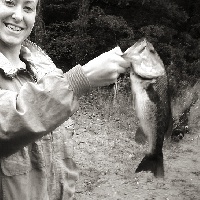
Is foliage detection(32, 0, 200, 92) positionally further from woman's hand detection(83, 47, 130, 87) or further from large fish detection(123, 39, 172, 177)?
woman's hand detection(83, 47, 130, 87)

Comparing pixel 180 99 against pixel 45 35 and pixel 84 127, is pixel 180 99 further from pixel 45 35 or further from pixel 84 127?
pixel 45 35

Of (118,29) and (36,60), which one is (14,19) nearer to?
(36,60)

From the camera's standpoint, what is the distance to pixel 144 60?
2.00 metres

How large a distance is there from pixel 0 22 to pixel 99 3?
1232 centimetres

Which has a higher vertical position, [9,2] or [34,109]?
[9,2]

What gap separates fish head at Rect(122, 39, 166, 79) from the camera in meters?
1.93

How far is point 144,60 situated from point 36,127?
0.66 metres

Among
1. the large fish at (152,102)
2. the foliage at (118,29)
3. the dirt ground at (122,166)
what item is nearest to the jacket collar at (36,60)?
the large fish at (152,102)

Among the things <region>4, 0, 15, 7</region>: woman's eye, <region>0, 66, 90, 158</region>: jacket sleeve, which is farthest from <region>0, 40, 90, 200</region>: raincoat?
<region>4, 0, 15, 7</region>: woman's eye

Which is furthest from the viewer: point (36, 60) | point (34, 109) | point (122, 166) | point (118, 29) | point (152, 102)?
point (118, 29)

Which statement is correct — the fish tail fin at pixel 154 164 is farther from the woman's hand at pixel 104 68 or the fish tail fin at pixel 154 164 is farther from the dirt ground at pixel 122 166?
the dirt ground at pixel 122 166

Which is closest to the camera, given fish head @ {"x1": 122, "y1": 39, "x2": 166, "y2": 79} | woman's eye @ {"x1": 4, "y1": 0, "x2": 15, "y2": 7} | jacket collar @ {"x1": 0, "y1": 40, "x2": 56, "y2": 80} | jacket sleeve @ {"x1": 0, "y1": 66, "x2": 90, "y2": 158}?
jacket sleeve @ {"x1": 0, "y1": 66, "x2": 90, "y2": 158}

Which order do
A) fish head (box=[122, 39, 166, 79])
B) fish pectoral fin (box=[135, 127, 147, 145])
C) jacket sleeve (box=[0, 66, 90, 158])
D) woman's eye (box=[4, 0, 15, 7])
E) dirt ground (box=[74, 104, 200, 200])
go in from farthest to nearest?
dirt ground (box=[74, 104, 200, 200])
fish pectoral fin (box=[135, 127, 147, 145])
woman's eye (box=[4, 0, 15, 7])
fish head (box=[122, 39, 166, 79])
jacket sleeve (box=[0, 66, 90, 158])

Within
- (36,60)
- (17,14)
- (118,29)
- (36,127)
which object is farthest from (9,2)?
(118,29)
